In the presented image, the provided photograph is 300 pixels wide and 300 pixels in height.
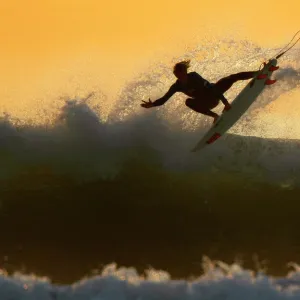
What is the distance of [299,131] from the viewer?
15.1 m

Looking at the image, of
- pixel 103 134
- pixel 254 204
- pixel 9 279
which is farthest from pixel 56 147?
pixel 254 204

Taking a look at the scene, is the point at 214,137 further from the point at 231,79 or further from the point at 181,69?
the point at 181,69

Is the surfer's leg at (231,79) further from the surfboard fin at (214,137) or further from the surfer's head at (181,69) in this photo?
the surfboard fin at (214,137)

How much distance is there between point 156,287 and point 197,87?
3185mm

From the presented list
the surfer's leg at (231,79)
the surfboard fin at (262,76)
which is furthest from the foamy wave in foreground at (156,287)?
the surfboard fin at (262,76)

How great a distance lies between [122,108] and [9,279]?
365 cm

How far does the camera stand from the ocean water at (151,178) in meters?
14.6

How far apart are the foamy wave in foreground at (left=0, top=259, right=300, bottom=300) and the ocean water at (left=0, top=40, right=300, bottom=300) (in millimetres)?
935

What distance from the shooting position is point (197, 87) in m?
12.8

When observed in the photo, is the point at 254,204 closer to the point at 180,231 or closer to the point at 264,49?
the point at 180,231

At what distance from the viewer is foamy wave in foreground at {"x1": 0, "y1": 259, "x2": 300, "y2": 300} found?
12992 mm

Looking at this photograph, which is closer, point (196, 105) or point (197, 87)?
point (197, 87)

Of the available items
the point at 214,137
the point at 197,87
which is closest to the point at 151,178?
the point at 214,137

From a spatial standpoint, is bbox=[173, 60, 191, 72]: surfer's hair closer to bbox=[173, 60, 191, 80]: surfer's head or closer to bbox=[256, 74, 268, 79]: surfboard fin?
bbox=[173, 60, 191, 80]: surfer's head
